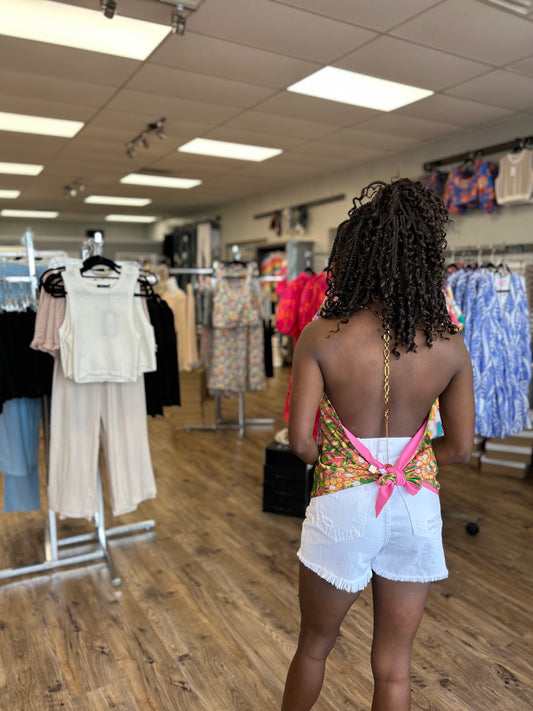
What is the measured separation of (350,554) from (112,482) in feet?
5.55

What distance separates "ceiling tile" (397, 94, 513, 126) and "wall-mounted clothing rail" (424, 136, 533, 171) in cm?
24

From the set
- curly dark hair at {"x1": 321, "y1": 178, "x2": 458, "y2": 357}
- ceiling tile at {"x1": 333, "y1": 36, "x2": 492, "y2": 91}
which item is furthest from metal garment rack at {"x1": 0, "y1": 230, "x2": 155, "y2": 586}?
ceiling tile at {"x1": 333, "y1": 36, "x2": 492, "y2": 91}

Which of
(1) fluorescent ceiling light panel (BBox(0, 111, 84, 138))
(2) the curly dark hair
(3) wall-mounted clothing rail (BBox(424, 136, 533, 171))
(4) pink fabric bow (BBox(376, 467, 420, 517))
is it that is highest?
(1) fluorescent ceiling light panel (BBox(0, 111, 84, 138))

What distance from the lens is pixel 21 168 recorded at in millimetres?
6703

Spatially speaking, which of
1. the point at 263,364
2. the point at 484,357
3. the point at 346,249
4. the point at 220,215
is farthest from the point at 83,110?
the point at 220,215

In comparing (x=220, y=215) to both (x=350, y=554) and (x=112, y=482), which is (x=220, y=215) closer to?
(x=112, y=482)

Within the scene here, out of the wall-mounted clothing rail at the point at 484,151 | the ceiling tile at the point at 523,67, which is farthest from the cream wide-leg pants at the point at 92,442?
the wall-mounted clothing rail at the point at 484,151

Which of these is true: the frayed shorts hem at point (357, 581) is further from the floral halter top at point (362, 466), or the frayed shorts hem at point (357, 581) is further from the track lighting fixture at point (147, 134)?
the track lighting fixture at point (147, 134)

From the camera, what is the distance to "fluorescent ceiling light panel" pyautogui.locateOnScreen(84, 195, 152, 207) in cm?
916

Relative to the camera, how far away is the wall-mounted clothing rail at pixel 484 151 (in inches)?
177

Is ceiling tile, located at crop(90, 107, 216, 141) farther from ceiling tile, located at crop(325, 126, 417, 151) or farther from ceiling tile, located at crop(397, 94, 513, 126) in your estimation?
ceiling tile, located at crop(397, 94, 513, 126)

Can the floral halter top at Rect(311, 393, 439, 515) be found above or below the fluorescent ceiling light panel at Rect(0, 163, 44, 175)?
below

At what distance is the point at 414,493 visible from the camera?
1.23 metres

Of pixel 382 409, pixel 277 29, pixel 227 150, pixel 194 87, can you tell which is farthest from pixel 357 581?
pixel 227 150
